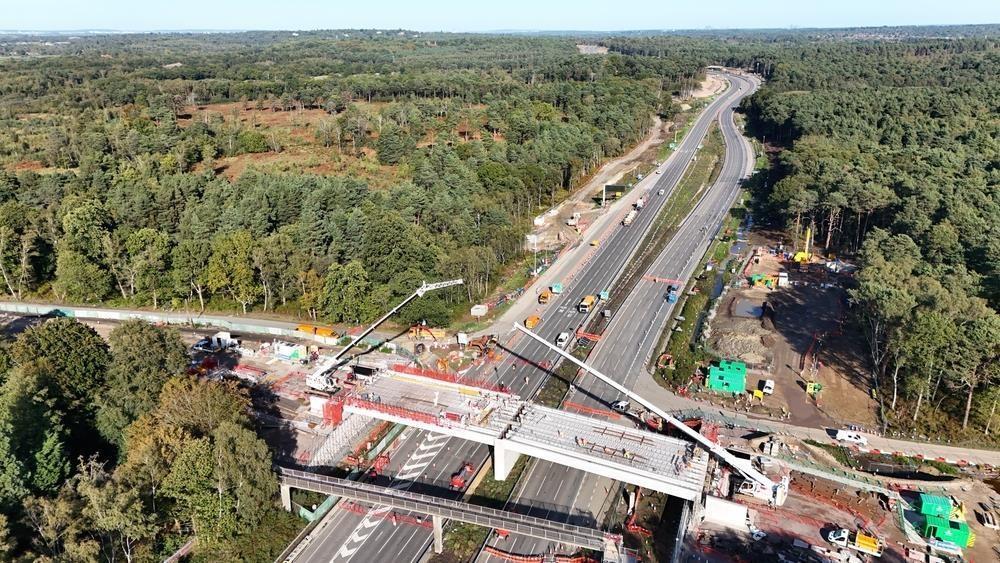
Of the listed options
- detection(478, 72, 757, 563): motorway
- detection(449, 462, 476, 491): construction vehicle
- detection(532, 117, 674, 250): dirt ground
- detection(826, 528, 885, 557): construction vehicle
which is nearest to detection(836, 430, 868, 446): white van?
detection(826, 528, 885, 557): construction vehicle

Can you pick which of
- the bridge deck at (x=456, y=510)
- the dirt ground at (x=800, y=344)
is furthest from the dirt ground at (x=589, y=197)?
the bridge deck at (x=456, y=510)

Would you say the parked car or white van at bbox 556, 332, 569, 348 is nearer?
the parked car

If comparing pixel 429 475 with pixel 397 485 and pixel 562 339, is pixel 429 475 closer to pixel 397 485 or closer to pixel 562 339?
pixel 397 485

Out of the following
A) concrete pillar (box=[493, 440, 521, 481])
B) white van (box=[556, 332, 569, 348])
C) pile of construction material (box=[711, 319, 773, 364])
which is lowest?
concrete pillar (box=[493, 440, 521, 481])

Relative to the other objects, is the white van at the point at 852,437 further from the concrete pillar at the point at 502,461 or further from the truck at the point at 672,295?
the truck at the point at 672,295

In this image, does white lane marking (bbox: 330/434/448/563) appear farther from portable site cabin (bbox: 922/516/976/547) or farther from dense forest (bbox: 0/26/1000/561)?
portable site cabin (bbox: 922/516/976/547)

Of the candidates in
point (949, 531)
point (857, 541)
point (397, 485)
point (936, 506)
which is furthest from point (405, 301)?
point (949, 531)

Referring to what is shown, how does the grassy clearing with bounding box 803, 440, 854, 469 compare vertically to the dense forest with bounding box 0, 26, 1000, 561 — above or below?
below
